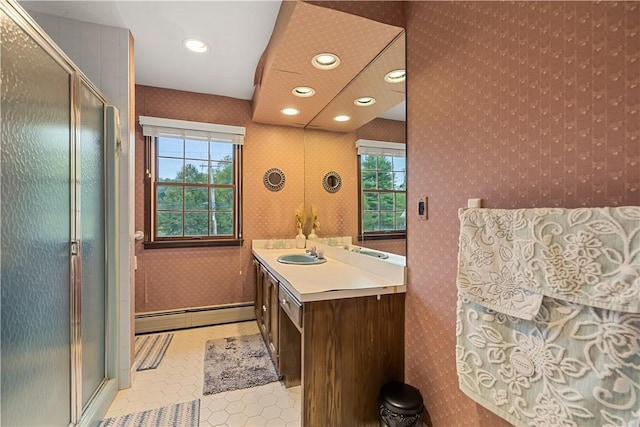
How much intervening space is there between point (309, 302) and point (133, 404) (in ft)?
4.76

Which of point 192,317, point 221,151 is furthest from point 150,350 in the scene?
point 221,151

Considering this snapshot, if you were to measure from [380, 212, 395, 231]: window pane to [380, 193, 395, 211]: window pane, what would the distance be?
3 centimetres

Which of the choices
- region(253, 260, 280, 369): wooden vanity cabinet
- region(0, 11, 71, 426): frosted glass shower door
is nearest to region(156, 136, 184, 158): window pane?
region(0, 11, 71, 426): frosted glass shower door

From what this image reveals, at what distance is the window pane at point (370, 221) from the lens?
1973mm

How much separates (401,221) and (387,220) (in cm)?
16

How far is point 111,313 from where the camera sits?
1901 millimetres

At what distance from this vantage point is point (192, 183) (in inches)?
121

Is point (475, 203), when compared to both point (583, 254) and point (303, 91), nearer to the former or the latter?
point (583, 254)

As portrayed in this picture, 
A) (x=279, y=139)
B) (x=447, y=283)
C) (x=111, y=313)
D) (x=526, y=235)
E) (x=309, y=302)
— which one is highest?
(x=279, y=139)

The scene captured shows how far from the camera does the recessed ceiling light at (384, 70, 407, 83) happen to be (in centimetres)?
166

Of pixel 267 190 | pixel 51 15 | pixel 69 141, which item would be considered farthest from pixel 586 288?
pixel 51 15

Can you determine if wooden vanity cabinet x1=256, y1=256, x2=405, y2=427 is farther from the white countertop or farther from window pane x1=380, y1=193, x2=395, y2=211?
window pane x1=380, y1=193, x2=395, y2=211

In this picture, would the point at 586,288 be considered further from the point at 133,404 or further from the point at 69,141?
the point at 133,404

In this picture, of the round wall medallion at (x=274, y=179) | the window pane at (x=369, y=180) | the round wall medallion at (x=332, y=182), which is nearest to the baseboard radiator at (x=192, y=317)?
the round wall medallion at (x=274, y=179)
